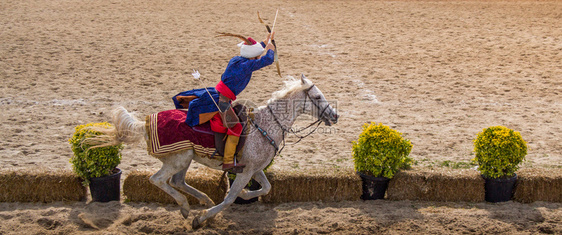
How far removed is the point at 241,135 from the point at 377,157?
2141 millimetres

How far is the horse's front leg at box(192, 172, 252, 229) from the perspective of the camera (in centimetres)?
666

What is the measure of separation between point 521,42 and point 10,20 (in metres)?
18.1

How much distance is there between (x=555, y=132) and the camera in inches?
420

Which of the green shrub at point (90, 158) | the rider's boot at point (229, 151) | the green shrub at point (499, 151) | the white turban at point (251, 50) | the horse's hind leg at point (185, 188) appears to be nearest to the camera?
the white turban at point (251, 50)

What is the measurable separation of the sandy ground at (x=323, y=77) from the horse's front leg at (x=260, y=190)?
29 centimetres

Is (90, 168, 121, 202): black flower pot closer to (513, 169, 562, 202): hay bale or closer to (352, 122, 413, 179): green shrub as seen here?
(352, 122, 413, 179): green shrub

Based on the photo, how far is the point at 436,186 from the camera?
781 centimetres

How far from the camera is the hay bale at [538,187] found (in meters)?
7.71

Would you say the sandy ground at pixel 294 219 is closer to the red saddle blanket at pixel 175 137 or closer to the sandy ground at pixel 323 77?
the sandy ground at pixel 323 77

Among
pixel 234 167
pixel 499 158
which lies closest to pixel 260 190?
pixel 234 167

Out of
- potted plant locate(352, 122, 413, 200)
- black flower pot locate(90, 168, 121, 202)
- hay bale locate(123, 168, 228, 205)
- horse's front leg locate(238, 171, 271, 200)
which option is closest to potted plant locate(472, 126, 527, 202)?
potted plant locate(352, 122, 413, 200)

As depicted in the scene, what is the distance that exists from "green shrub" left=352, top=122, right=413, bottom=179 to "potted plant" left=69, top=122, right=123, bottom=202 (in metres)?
3.50

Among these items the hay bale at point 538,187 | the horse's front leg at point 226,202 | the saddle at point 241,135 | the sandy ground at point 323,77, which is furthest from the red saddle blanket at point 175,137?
the hay bale at point 538,187

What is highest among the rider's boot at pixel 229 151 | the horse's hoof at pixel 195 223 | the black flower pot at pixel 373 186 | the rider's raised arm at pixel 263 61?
the rider's raised arm at pixel 263 61
